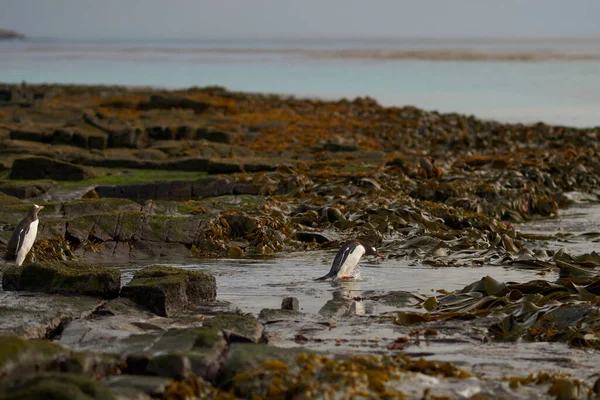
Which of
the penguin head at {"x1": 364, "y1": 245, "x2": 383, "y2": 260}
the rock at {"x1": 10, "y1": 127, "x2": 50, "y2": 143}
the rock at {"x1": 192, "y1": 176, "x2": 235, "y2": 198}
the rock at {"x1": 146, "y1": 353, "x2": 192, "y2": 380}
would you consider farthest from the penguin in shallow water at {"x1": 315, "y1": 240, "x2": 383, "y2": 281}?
the rock at {"x1": 10, "y1": 127, "x2": 50, "y2": 143}

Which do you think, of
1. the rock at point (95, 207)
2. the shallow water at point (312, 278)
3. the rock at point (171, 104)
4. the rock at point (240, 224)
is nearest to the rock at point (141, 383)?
the shallow water at point (312, 278)

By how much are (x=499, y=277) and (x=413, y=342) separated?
2.79m

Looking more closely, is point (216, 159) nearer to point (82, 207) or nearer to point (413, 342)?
point (82, 207)

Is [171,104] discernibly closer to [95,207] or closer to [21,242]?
[95,207]

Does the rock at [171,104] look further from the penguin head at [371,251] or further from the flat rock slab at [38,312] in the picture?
the flat rock slab at [38,312]

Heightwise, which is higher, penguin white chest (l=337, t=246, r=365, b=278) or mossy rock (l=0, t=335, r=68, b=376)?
mossy rock (l=0, t=335, r=68, b=376)

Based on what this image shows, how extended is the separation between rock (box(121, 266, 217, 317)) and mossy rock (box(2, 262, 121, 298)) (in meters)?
0.16

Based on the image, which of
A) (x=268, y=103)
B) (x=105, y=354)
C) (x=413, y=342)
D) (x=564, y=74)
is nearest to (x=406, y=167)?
(x=413, y=342)

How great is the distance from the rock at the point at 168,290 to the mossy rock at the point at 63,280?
0.54 ft

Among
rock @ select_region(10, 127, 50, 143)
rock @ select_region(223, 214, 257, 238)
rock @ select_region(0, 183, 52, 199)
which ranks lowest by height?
rock @ select_region(0, 183, 52, 199)

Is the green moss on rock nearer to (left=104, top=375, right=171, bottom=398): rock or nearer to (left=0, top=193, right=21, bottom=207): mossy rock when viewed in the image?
(left=104, top=375, right=171, bottom=398): rock

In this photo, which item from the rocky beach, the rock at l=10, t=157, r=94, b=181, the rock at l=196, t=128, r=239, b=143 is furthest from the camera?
the rock at l=196, t=128, r=239, b=143

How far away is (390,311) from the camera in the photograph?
7.57 m

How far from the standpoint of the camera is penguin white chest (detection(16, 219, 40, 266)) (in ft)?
29.5
